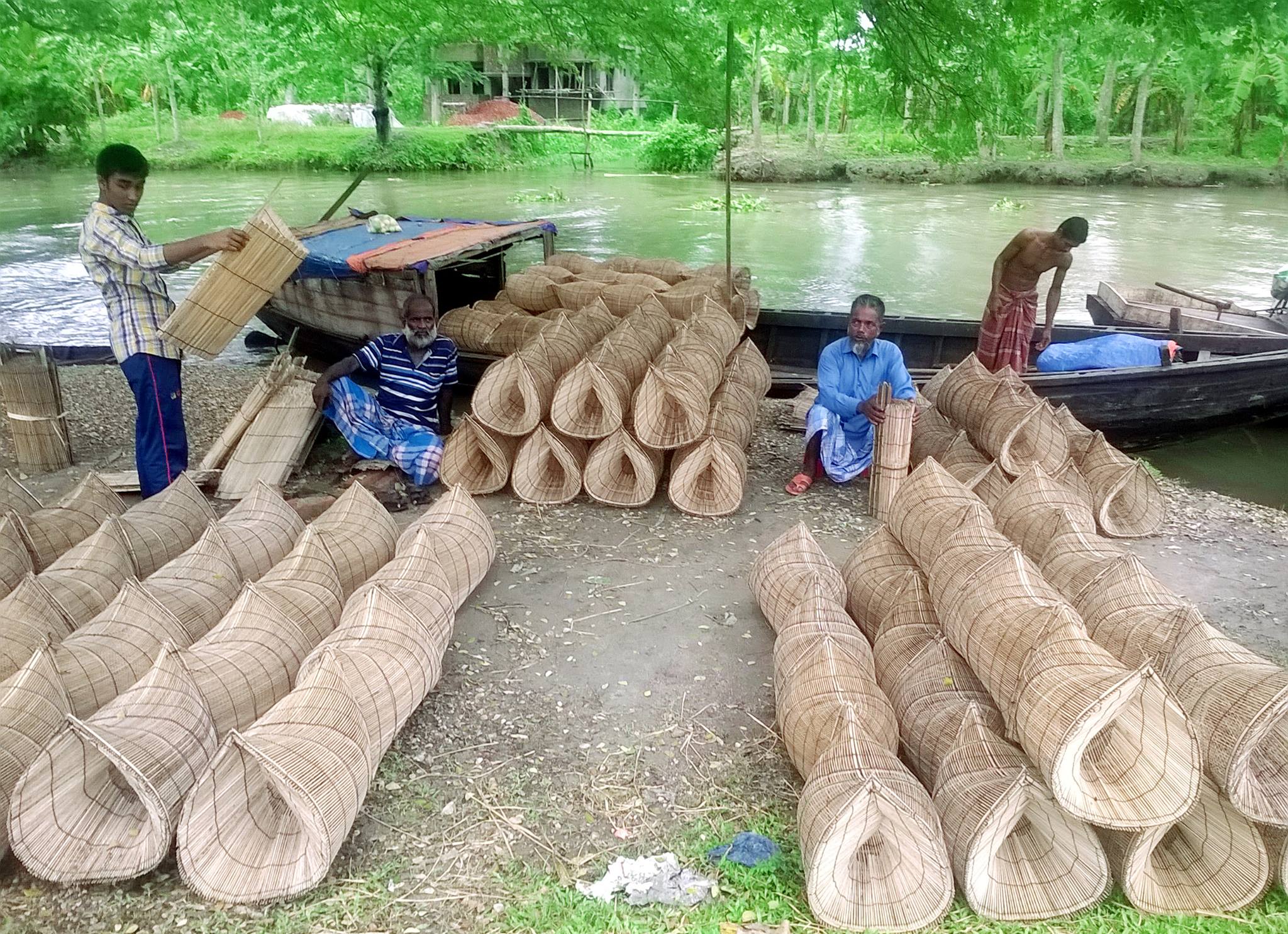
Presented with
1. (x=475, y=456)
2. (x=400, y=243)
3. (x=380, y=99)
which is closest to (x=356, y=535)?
(x=475, y=456)

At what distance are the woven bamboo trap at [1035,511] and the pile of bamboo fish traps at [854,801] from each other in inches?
44.2

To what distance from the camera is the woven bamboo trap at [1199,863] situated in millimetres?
2459

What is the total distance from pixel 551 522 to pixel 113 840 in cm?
269

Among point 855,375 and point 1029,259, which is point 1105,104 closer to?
point 1029,259

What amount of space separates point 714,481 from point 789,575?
134cm

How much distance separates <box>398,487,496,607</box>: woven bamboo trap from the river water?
5.92 meters

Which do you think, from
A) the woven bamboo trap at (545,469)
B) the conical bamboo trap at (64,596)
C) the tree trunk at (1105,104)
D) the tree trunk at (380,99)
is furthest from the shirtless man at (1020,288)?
the tree trunk at (1105,104)

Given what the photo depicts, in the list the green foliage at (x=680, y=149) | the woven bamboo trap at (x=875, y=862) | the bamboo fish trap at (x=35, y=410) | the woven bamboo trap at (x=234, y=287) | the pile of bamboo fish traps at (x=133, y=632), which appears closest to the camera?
the woven bamboo trap at (x=875, y=862)

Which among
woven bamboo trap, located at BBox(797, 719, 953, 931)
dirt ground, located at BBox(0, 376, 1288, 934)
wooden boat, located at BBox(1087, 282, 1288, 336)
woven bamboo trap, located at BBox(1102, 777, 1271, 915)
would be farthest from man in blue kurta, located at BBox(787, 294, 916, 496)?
wooden boat, located at BBox(1087, 282, 1288, 336)

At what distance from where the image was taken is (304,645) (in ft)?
10.6

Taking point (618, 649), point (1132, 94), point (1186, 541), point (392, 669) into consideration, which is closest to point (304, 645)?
point (392, 669)

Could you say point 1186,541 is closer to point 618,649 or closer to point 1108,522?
point 1108,522

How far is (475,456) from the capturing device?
536 cm

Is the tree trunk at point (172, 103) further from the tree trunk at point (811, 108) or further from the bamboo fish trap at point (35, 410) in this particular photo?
the bamboo fish trap at point (35, 410)
